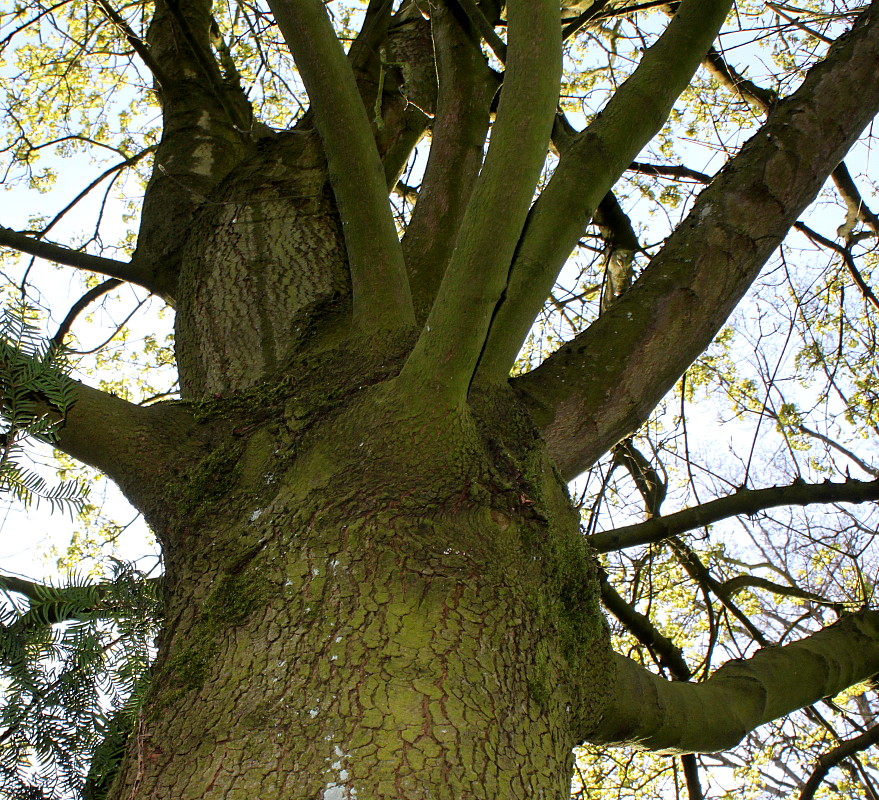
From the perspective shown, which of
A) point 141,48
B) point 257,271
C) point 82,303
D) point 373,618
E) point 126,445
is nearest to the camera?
point 373,618

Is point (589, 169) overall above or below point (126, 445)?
above

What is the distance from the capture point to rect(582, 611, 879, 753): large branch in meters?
1.91

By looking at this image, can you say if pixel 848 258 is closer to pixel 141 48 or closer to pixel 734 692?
pixel 734 692

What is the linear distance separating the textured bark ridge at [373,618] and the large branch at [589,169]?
0.88 feet

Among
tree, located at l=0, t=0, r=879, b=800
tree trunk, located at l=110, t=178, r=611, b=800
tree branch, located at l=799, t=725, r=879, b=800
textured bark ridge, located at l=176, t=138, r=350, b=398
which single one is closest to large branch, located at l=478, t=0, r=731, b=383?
tree, located at l=0, t=0, r=879, b=800

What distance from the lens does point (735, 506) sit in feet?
9.75

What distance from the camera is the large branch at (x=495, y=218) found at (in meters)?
1.67

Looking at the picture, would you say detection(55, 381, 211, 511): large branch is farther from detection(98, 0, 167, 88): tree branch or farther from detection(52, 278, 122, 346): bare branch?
detection(98, 0, 167, 88): tree branch

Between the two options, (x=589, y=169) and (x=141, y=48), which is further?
(x=141, y=48)

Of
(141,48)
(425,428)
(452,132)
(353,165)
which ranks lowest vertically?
(425,428)

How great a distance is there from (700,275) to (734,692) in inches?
51.4

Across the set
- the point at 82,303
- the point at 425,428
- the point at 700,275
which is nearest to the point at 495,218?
the point at 425,428

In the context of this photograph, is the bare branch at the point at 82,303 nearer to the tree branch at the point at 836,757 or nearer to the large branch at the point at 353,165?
the large branch at the point at 353,165

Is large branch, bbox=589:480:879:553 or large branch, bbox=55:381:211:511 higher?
large branch, bbox=589:480:879:553
